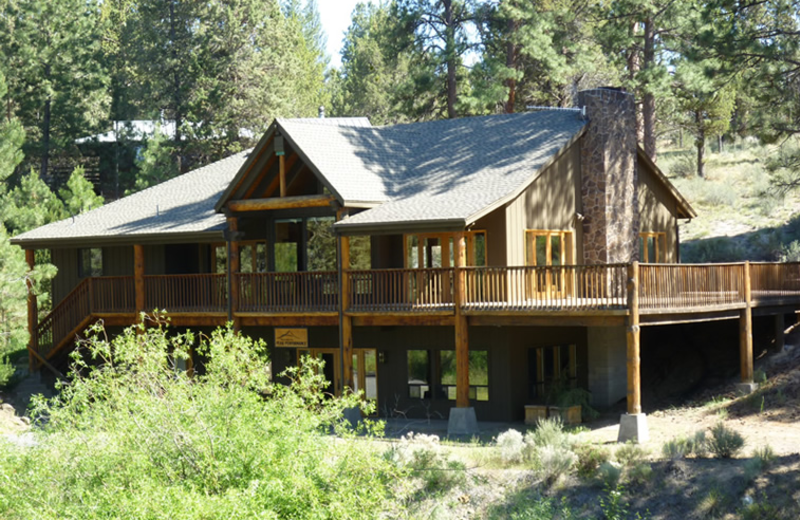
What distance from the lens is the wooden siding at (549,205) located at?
2583 centimetres

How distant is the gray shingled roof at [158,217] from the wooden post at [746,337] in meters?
13.1

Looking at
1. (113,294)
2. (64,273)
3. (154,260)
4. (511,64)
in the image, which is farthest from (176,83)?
(113,294)

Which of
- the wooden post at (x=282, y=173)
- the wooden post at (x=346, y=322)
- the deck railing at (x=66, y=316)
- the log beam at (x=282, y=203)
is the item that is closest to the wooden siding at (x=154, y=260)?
the deck railing at (x=66, y=316)

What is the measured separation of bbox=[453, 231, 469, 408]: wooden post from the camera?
23859 mm

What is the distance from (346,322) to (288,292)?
2095 mm

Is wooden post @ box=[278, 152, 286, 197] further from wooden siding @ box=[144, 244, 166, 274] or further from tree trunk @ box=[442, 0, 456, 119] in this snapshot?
tree trunk @ box=[442, 0, 456, 119]

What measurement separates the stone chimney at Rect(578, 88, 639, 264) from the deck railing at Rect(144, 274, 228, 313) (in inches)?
379

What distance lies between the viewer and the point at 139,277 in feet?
95.6

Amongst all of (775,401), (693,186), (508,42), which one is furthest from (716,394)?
(693,186)

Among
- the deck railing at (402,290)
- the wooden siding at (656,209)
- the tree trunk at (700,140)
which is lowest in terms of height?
the deck railing at (402,290)

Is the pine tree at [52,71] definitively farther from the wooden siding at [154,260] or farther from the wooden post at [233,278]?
the wooden post at [233,278]

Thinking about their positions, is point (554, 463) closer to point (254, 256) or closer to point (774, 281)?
point (774, 281)

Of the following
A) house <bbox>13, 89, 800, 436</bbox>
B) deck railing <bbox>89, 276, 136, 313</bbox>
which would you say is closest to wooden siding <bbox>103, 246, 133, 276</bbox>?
house <bbox>13, 89, 800, 436</bbox>

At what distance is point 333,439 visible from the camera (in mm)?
17734
